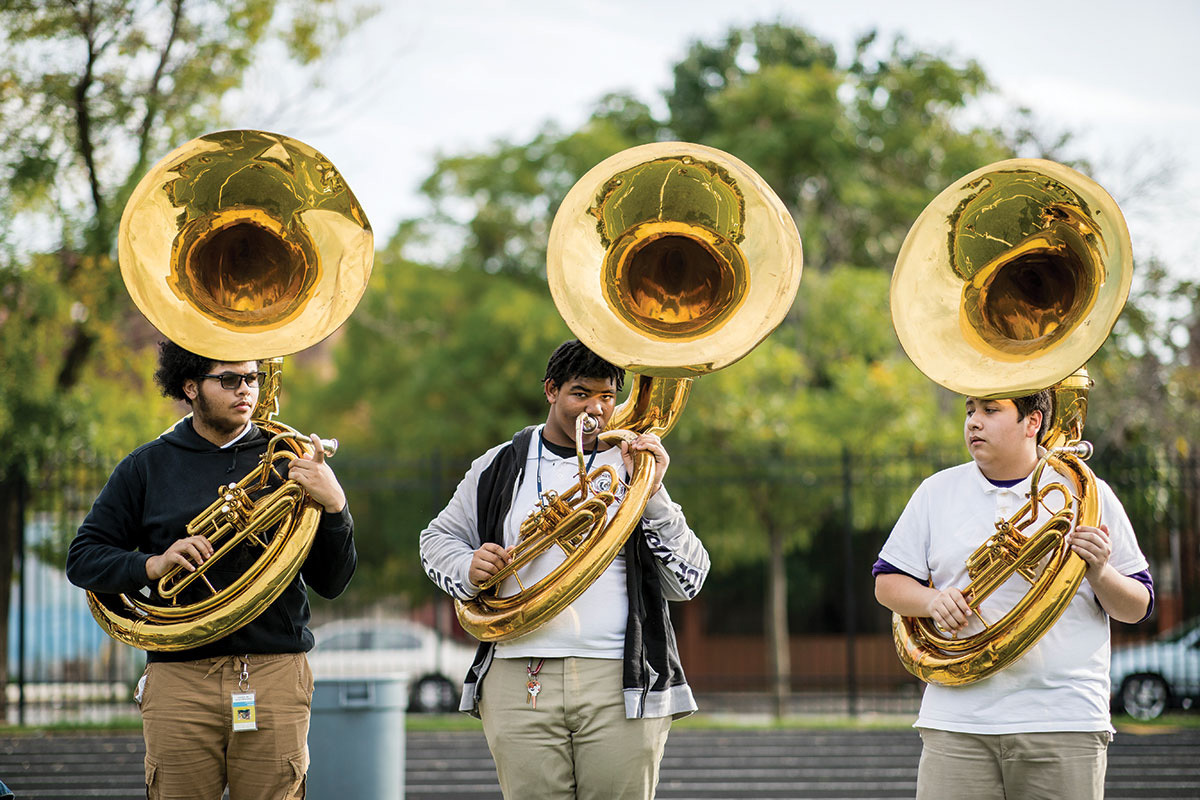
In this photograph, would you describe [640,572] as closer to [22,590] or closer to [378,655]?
[22,590]

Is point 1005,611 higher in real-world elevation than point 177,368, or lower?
lower

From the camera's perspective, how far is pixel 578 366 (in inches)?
136

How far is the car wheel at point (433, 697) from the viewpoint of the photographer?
468 inches

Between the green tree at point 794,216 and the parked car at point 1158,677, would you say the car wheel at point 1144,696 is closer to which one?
the parked car at point 1158,677

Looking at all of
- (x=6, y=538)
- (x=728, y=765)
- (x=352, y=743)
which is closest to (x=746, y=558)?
(x=728, y=765)

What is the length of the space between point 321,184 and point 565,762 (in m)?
1.84

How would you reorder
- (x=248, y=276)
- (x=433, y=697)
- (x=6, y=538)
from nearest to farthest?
(x=248, y=276) < (x=6, y=538) < (x=433, y=697)

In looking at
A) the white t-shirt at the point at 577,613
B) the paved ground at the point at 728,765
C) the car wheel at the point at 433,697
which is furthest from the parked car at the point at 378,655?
the white t-shirt at the point at 577,613

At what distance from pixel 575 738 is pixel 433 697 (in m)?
10.3

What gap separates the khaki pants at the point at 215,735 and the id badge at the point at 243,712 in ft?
0.10

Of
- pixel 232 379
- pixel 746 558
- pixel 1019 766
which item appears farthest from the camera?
pixel 746 558

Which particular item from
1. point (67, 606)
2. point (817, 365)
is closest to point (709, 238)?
point (817, 365)

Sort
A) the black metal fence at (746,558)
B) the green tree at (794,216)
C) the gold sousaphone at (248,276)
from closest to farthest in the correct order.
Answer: the gold sousaphone at (248,276) → the black metal fence at (746,558) → the green tree at (794,216)

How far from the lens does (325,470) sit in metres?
3.41
